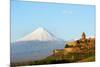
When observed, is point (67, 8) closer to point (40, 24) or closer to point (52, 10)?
point (52, 10)

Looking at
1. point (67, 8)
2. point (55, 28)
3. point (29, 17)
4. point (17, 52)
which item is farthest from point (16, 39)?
point (67, 8)

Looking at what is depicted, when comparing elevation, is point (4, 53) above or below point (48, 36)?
below

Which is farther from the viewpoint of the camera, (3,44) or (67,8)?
(67,8)

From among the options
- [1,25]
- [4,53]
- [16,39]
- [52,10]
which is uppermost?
[52,10]

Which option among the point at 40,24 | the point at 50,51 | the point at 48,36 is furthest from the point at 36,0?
the point at 50,51

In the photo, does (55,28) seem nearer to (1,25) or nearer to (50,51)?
(50,51)

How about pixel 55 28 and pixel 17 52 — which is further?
pixel 55 28
